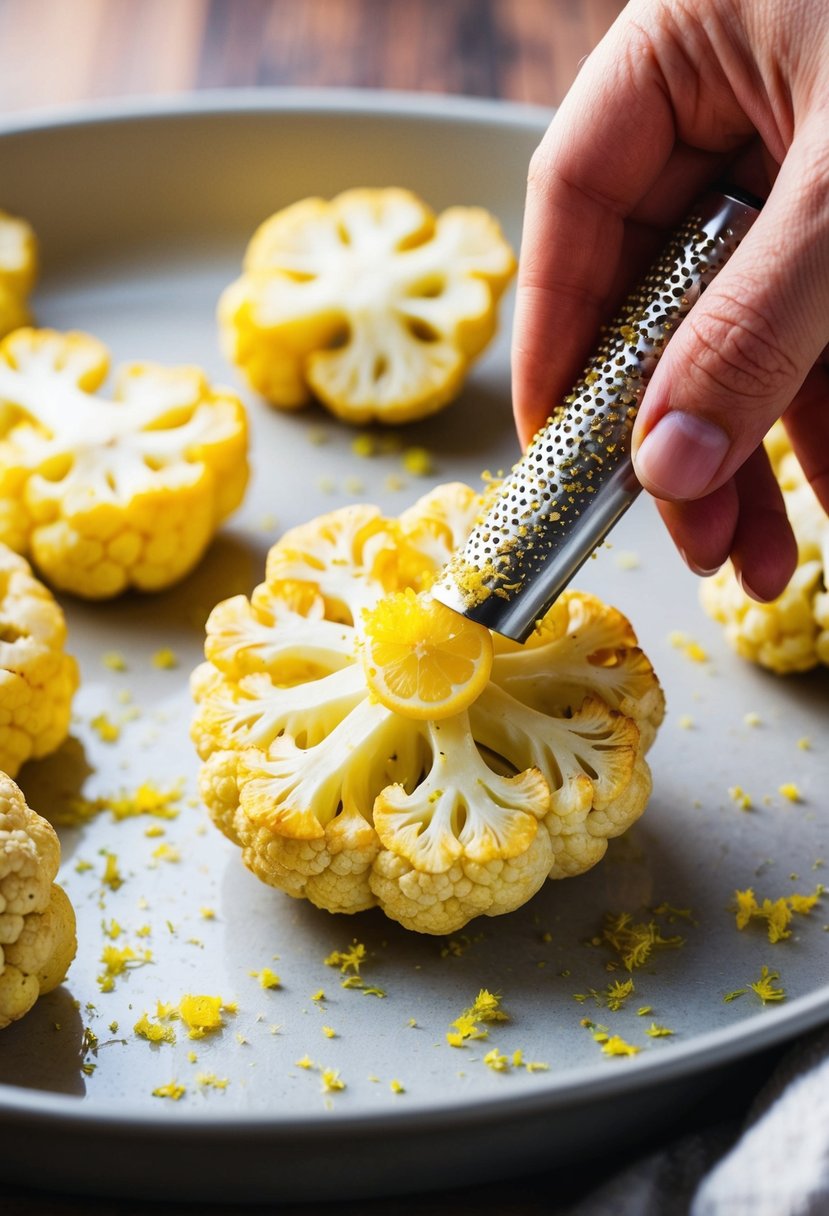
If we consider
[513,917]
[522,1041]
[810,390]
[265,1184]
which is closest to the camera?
[265,1184]

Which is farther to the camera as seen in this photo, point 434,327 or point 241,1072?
point 434,327

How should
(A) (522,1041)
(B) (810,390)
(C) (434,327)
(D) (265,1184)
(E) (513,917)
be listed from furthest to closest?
(C) (434,327), (B) (810,390), (E) (513,917), (A) (522,1041), (D) (265,1184)

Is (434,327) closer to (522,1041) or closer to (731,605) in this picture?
(731,605)

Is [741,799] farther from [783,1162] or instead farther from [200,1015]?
[200,1015]

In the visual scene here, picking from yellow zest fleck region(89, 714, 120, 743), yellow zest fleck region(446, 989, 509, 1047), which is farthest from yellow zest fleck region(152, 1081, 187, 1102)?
yellow zest fleck region(89, 714, 120, 743)

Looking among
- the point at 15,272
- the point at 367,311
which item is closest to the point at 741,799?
the point at 367,311

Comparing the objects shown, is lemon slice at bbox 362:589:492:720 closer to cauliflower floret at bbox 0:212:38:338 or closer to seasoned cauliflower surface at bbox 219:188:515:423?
seasoned cauliflower surface at bbox 219:188:515:423

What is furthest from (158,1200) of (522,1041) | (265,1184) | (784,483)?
(784,483)
